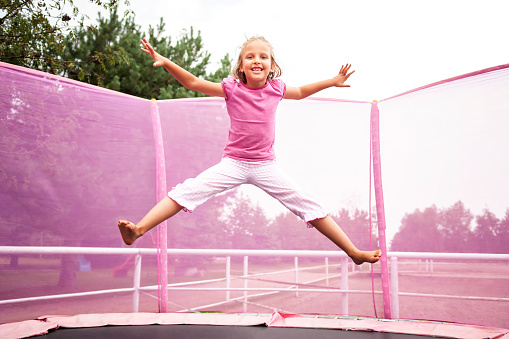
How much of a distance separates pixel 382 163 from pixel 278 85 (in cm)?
104

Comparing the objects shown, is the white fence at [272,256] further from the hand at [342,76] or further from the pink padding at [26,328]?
the hand at [342,76]

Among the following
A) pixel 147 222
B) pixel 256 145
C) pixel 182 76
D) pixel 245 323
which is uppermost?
pixel 182 76

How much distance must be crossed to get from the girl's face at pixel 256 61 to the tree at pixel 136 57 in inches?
174

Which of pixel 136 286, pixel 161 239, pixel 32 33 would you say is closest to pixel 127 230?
pixel 161 239

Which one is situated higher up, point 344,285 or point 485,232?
point 485,232

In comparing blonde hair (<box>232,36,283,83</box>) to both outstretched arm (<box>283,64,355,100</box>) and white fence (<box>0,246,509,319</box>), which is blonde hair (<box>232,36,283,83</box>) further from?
white fence (<box>0,246,509,319</box>)

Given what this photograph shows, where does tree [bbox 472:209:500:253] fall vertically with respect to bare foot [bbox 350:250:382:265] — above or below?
above

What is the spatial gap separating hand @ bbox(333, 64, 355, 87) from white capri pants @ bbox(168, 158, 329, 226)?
491 millimetres

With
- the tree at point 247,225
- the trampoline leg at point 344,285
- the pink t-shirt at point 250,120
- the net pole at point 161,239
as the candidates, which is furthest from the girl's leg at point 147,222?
the trampoline leg at point 344,285

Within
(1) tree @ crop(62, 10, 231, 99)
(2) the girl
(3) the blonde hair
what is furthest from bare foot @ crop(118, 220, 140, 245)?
(1) tree @ crop(62, 10, 231, 99)

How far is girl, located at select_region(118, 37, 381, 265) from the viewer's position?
183 centimetres

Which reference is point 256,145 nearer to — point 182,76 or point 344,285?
point 182,76

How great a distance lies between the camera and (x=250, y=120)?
191 cm

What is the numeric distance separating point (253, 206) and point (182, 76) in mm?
1227
